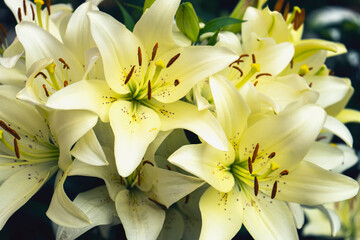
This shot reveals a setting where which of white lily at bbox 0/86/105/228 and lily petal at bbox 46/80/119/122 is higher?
lily petal at bbox 46/80/119/122

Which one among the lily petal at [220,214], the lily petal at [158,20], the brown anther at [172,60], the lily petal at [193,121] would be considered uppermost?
the lily petal at [158,20]

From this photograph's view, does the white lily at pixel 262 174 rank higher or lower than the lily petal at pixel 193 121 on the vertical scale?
lower

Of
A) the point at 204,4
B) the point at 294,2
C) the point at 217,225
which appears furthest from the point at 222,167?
the point at 294,2

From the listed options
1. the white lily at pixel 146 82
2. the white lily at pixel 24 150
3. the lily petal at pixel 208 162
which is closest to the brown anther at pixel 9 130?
the white lily at pixel 24 150

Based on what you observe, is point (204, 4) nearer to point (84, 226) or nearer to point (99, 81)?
point (99, 81)

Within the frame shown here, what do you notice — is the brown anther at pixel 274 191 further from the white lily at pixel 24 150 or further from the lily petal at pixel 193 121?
the white lily at pixel 24 150

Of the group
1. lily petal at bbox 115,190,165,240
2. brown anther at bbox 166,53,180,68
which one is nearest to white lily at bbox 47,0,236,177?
brown anther at bbox 166,53,180,68

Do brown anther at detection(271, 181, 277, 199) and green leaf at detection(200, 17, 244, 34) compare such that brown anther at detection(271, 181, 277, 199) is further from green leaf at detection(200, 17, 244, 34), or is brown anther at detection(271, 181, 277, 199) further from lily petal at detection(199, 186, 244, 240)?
green leaf at detection(200, 17, 244, 34)
